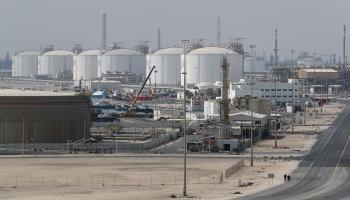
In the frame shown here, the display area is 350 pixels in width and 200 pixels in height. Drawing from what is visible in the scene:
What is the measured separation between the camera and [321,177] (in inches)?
2805

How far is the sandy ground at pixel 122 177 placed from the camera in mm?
62072

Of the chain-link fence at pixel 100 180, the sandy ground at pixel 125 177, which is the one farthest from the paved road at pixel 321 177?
the chain-link fence at pixel 100 180

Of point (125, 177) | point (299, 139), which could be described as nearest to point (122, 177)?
point (125, 177)

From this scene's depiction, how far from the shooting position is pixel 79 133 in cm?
10950

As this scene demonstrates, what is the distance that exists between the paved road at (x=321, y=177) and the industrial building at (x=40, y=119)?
29004 mm

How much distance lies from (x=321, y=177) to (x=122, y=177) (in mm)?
15789

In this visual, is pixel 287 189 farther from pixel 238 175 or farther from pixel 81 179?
pixel 81 179

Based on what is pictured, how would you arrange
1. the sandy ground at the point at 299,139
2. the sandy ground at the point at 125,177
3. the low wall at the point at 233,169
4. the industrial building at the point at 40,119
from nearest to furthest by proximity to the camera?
the sandy ground at the point at 125,177, the low wall at the point at 233,169, the sandy ground at the point at 299,139, the industrial building at the point at 40,119

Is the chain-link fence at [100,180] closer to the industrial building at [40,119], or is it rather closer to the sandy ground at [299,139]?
the sandy ground at [299,139]

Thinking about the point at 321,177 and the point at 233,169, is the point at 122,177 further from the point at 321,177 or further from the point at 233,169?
the point at 321,177

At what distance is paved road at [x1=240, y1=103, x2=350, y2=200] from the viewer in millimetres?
59906

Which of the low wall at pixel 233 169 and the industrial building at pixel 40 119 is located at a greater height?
the industrial building at pixel 40 119

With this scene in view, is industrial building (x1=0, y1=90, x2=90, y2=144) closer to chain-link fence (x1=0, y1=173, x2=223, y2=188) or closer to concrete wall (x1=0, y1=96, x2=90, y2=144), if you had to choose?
concrete wall (x1=0, y1=96, x2=90, y2=144)

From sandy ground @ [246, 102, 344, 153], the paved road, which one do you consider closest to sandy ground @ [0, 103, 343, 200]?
the paved road
